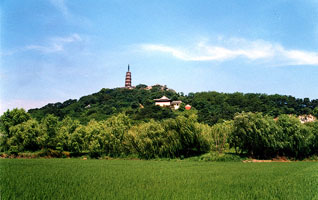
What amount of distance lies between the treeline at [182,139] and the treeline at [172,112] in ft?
149

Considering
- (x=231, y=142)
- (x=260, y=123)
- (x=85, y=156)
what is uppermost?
(x=260, y=123)

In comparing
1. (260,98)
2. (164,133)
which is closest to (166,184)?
(164,133)

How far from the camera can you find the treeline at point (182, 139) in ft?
106

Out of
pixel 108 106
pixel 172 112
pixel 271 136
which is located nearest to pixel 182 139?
pixel 271 136

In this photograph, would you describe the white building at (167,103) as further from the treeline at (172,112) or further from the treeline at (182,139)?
the treeline at (182,139)

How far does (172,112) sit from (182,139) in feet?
244

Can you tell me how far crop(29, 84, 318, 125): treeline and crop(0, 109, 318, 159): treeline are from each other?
4549 centimetres

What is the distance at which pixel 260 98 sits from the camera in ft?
396

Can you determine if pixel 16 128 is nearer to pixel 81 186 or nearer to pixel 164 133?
pixel 164 133

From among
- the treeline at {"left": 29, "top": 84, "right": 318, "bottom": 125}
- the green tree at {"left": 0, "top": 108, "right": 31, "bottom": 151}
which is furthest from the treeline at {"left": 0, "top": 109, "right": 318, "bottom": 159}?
the treeline at {"left": 29, "top": 84, "right": 318, "bottom": 125}

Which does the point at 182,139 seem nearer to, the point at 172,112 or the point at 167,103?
the point at 172,112

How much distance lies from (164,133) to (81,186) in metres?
22.2

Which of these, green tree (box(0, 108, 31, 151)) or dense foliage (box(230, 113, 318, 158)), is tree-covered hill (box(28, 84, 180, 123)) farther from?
dense foliage (box(230, 113, 318, 158))

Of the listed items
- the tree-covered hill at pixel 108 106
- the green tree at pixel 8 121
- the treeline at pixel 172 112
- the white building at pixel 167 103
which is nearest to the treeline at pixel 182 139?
the green tree at pixel 8 121
